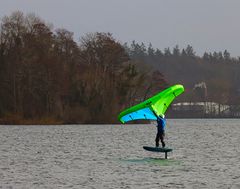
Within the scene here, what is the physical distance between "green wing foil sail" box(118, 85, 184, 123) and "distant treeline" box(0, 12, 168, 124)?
62.6m

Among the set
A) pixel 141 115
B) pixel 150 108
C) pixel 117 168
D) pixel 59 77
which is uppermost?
pixel 59 77

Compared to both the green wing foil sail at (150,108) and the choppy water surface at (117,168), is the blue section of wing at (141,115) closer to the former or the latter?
the green wing foil sail at (150,108)

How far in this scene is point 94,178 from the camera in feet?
114

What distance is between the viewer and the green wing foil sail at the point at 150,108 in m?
42.1

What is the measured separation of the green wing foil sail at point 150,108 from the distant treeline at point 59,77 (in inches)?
2465

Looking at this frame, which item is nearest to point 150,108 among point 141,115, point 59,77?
point 141,115

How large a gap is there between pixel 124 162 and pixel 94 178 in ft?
28.9

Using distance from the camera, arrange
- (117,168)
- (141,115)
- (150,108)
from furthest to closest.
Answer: (141,115) → (150,108) → (117,168)

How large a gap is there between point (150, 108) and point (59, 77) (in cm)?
6678

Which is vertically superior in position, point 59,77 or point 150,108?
point 59,77

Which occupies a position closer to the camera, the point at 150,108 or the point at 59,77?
the point at 150,108

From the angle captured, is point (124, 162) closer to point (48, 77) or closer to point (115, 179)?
point (115, 179)

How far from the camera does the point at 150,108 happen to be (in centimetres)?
4222

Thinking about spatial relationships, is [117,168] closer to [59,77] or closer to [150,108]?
[150,108]
